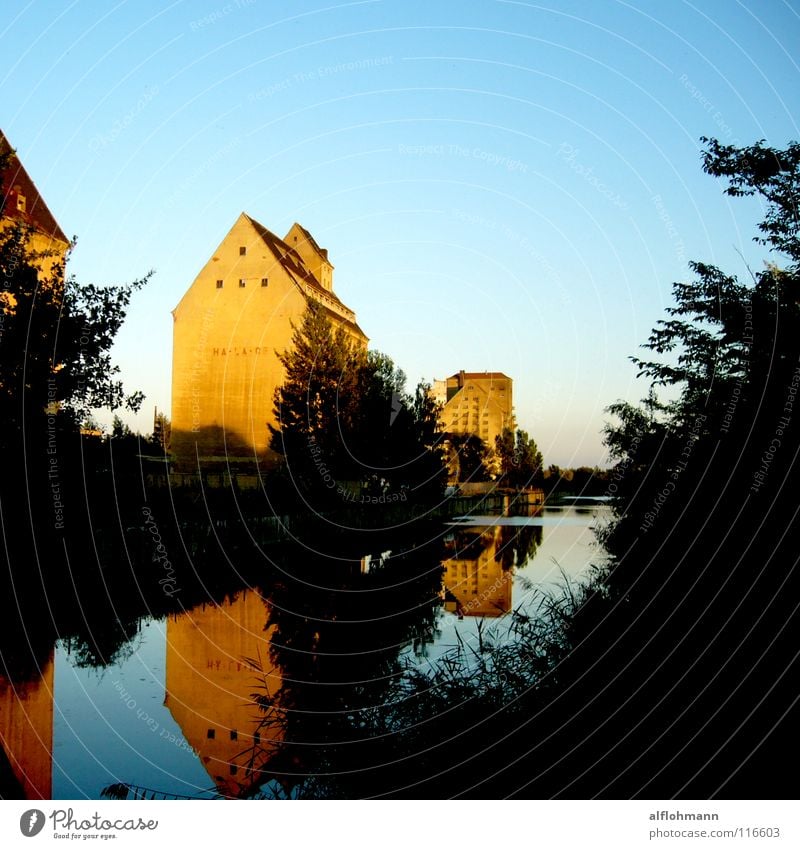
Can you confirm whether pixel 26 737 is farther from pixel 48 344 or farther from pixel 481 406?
pixel 481 406

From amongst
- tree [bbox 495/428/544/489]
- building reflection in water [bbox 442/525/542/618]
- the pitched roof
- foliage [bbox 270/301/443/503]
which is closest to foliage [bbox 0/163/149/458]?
building reflection in water [bbox 442/525/542/618]

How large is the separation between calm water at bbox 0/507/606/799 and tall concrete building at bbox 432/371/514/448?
51509mm

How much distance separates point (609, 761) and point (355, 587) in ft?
33.5

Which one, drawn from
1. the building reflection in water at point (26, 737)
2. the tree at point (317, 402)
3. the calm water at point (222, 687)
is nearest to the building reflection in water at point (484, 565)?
the calm water at point (222, 687)

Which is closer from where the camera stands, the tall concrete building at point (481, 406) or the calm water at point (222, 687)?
the calm water at point (222, 687)

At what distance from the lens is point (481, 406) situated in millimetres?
74312

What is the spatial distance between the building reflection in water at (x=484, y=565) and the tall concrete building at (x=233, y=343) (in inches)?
493

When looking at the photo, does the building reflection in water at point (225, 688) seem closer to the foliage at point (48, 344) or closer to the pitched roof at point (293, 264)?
the foliage at point (48, 344)

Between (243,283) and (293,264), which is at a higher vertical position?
(293,264)

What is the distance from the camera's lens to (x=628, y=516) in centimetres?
956
